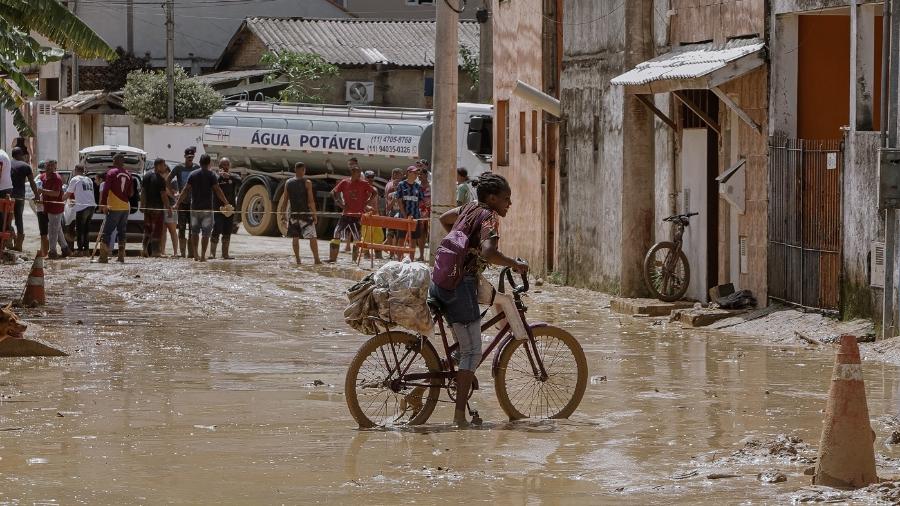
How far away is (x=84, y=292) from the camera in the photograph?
20.8m

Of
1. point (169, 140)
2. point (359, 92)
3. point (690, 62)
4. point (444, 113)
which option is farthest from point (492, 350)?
point (359, 92)

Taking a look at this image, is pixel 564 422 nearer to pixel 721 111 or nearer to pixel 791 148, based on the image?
pixel 791 148

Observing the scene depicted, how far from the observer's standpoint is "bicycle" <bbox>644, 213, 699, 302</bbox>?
19000 millimetres

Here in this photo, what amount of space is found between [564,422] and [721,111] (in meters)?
9.31

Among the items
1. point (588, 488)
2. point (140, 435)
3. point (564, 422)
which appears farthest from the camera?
point (564, 422)

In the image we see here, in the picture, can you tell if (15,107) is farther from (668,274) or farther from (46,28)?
(668,274)

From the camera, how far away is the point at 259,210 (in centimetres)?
3678

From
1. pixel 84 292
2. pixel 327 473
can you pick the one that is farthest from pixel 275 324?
pixel 327 473

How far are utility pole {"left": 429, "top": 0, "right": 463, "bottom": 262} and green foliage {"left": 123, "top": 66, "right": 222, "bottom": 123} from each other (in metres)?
26.9

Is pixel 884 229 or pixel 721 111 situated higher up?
pixel 721 111

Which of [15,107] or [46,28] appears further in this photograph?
[15,107]

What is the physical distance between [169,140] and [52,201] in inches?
850

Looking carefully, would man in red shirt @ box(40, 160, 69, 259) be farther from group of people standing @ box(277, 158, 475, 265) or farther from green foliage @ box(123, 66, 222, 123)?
green foliage @ box(123, 66, 222, 123)

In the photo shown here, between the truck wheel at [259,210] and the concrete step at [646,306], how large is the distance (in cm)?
1784
